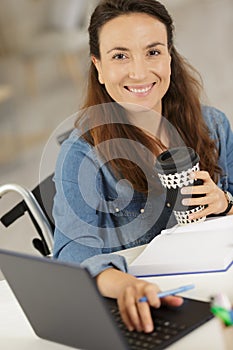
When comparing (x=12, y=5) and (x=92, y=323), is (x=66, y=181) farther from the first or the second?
(x=12, y=5)

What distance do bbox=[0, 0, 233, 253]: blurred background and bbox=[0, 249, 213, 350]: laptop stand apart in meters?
3.86

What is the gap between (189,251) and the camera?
69.2 inches

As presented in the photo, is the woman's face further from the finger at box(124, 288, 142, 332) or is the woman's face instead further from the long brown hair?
the finger at box(124, 288, 142, 332)

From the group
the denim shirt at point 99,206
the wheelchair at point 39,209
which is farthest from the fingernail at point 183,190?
the wheelchair at point 39,209

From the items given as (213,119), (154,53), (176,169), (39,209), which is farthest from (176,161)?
(39,209)

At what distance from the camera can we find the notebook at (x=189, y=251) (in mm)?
1690

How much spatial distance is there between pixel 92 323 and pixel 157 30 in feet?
3.31

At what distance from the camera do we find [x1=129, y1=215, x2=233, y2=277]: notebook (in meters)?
1.69

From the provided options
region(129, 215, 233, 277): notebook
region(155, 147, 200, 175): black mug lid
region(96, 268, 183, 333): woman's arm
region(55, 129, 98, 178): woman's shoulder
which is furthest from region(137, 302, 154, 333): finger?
region(55, 129, 98, 178): woman's shoulder

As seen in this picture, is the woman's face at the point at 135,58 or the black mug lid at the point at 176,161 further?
the woman's face at the point at 135,58

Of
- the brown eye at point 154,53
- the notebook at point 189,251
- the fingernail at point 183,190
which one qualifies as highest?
the brown eye at point 154,53

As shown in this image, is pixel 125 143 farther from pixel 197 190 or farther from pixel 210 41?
pixel 210 41

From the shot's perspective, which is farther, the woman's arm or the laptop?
the woman's arm

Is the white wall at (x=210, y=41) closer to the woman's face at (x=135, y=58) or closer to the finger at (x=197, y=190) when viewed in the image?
the woman's face at (x=135, y=58)
